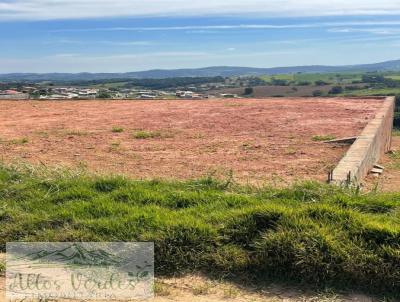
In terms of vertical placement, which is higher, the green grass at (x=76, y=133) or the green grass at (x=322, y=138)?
the green grass at (x=322, y=138)

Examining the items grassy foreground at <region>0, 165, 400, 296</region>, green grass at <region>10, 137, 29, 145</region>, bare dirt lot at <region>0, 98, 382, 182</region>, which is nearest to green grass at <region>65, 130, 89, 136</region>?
bare dirt lot at <region>0, 98, 382, 182</region>

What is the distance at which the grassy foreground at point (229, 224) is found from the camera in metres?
3.42

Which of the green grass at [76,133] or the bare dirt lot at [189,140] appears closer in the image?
the bare dirt lot at [189,140]

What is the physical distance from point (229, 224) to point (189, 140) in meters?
4.78

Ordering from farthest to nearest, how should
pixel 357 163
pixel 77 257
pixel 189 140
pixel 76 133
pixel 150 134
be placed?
pixel 76 133 → pixel 150 134 → pixel 189 140 → pixel 357 163 → pixel 77 257

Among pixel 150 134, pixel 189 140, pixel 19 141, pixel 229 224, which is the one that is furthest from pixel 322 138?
pixel 19 141

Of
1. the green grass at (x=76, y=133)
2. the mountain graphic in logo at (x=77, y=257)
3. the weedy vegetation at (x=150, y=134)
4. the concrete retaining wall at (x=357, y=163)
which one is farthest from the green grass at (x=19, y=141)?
the concrete retaining wall at (x=357, y=163)

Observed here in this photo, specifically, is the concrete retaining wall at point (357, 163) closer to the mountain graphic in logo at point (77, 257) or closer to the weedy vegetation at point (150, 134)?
the mountain graphic in logo at point (77, 257)

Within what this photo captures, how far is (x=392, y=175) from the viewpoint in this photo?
25.4 feet

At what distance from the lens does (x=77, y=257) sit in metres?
3.71

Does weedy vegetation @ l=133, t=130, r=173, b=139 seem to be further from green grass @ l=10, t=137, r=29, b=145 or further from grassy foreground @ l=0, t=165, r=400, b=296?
grassy foreground @ l=0, t=165, r=400, b=296

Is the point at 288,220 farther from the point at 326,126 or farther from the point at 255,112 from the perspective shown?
the point at 255,112

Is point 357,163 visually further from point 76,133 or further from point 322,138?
point 76,133

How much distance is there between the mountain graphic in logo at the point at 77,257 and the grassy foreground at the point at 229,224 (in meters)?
0.17
